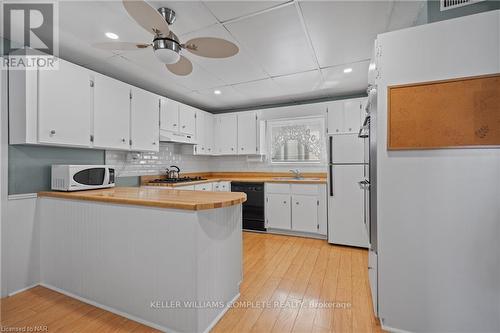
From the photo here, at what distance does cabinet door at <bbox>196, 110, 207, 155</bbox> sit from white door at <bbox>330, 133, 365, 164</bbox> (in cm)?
239

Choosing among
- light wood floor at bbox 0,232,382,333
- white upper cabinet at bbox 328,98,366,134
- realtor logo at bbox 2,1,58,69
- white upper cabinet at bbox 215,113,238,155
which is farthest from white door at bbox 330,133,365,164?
realtor logo at bbox 2,1,58,69

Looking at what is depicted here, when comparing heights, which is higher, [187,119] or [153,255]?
[187,119]

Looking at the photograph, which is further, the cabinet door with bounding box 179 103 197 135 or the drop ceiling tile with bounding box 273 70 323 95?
the cabinet door with bounding box 179 103 197 135

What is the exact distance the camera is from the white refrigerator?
9.96ft

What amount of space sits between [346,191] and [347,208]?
25 centimetres

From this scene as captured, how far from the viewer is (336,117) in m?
3.71

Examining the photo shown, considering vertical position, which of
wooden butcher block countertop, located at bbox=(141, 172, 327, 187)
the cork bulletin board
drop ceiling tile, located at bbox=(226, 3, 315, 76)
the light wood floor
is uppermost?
drop ceiling tile, located at bbox=(226, 3, 315, 76)

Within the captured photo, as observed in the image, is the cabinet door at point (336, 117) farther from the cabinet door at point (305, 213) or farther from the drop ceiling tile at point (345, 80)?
the cabinet door at point (305, 213)

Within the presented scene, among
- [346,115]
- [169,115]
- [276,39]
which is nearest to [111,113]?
[169,115]

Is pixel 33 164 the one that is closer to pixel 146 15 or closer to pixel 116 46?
pixel 116 46

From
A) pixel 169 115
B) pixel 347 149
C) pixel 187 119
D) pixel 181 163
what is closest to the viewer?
pixel 347 149

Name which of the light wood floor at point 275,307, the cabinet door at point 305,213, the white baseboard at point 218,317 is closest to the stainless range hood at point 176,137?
the cabinet door at point 305,213

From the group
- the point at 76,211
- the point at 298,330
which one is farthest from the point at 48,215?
the point at 298,330

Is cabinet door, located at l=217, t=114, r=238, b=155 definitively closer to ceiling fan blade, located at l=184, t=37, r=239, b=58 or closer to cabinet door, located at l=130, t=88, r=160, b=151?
cabinet door, located at l=130, t=88, r=160, b=151
